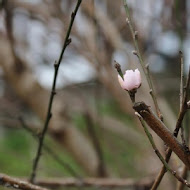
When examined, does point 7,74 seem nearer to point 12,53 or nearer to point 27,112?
point 12,53

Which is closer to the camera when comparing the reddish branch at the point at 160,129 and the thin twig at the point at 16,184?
the reddish branch at the point at 160,129

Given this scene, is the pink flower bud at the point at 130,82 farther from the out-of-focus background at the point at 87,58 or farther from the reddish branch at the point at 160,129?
the out-of-focus background at the point at 87,58

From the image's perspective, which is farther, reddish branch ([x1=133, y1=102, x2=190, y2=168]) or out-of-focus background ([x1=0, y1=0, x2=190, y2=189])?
out-of-focus background ([x1=0, y1=0, x2=190, y2=189])

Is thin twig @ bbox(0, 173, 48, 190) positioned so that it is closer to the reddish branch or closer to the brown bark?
the reddish branch

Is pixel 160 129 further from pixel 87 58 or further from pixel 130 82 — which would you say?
pixel 87 58

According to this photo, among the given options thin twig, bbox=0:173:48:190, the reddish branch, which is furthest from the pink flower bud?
thin twig, bbox=0:173:48:190

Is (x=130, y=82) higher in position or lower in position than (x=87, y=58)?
lower

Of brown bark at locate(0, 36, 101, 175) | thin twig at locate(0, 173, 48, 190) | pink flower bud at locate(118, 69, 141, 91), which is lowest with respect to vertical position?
thin twig at locate(0, 173, 48, 190)

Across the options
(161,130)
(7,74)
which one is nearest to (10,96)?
(7,74)

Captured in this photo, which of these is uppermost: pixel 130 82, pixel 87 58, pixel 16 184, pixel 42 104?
pixel 87 58

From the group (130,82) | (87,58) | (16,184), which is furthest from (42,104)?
(130,82)

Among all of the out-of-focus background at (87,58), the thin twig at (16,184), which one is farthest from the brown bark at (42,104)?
the thin twig at (16,184)
